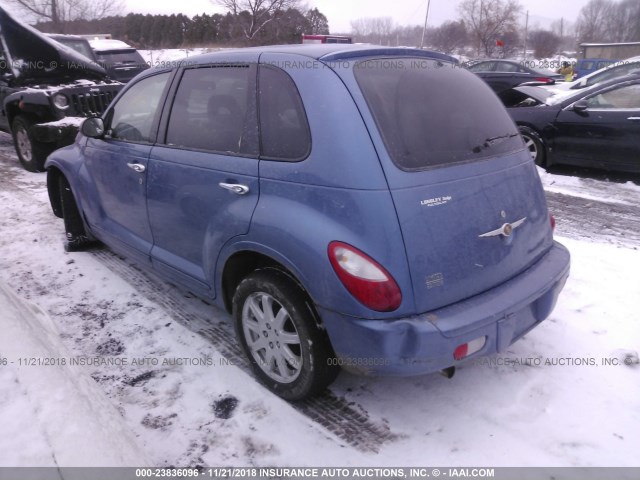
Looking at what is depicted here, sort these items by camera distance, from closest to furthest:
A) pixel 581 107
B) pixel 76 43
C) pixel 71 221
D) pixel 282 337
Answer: pixel 282 337
pixel 71 221
pixel 581 107
pixel 76 43

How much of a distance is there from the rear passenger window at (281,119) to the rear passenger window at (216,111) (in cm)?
7

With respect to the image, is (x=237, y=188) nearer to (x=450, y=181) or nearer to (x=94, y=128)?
(x=450, y=181)

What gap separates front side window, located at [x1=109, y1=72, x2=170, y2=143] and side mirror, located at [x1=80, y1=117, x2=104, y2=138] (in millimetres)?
83

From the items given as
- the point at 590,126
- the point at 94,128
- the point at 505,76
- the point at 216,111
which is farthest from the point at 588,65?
the point at 216,111

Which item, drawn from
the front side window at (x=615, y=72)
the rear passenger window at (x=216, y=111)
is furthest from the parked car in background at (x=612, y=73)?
the rear passenger window at (x=216, y=111)

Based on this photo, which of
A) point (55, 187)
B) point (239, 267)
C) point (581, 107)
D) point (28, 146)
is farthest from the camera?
point (28, 146)

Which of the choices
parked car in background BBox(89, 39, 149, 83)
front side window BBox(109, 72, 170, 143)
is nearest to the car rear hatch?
front side window BBox(109, 72, 170, 143)

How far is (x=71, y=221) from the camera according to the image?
4543mm

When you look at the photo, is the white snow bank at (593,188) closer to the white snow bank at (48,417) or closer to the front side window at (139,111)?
the front side window at (139,111)

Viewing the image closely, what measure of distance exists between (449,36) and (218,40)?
77.3 ft

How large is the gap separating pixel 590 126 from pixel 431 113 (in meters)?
5.39

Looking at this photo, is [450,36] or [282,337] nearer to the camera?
[282,337]

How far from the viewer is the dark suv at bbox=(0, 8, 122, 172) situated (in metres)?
6.92

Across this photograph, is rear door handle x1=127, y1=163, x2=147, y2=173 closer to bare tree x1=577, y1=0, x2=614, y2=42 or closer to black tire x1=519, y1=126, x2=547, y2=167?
black tire x1=519, y1=126, x2=547, y2=167
